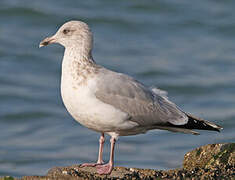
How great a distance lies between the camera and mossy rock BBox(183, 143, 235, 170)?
7.04 m

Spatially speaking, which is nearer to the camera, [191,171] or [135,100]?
[191,171]

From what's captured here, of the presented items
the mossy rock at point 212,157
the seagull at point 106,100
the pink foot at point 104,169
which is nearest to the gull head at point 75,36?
the seagull at point 106,100

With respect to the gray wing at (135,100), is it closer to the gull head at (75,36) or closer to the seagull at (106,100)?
the seagull at (106,100)

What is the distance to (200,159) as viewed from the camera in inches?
286

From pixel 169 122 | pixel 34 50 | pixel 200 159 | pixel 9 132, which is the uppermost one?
pixel 34 50

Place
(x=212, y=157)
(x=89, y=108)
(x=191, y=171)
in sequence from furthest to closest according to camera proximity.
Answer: (x=89, y=108), (x=212, y=157), (x=191, y=171)

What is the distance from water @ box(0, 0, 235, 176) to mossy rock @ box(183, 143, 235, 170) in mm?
5073

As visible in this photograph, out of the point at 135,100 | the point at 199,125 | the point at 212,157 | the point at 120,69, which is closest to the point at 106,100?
the point at 135,100

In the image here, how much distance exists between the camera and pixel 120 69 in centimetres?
→ 1611

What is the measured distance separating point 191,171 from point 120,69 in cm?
938

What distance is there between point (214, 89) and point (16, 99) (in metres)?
4.53

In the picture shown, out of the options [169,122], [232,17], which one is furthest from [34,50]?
[169,122]

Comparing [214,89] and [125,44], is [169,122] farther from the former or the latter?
[125,44]

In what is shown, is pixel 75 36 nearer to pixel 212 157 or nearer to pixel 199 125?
pixel 199 125
